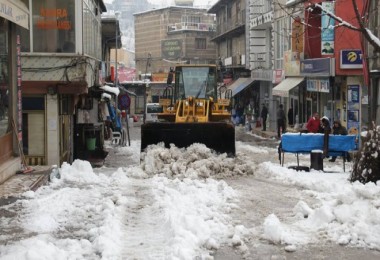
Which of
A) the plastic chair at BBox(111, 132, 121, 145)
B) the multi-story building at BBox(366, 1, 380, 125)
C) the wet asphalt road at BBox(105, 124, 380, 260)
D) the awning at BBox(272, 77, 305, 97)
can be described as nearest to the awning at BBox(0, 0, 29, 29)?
the wet asphalt road at BBox(105, 124, 380, 260)

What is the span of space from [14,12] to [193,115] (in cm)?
948

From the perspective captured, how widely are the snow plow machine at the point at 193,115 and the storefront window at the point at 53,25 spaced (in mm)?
3783

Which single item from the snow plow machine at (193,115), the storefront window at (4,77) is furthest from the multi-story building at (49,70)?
the storefront window at (4,77)

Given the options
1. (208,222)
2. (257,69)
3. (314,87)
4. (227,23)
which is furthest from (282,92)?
(227,23)

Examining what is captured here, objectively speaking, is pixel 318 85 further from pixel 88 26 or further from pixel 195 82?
pixel 88 26

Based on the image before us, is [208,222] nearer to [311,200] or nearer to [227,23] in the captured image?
[311,200]

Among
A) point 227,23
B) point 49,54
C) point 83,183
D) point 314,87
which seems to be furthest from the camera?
point 227,23

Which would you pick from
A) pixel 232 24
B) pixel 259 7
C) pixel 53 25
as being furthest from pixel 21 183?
pixel 232 24

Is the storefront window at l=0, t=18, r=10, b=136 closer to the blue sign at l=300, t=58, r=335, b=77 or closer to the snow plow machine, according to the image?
the snow plow machine

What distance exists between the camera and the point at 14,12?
13164 mm

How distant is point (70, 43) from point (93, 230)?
11.6 m

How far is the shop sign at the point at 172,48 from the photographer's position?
85000mm

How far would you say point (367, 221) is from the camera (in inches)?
367

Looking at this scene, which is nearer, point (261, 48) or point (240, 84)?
point (261, 48)
